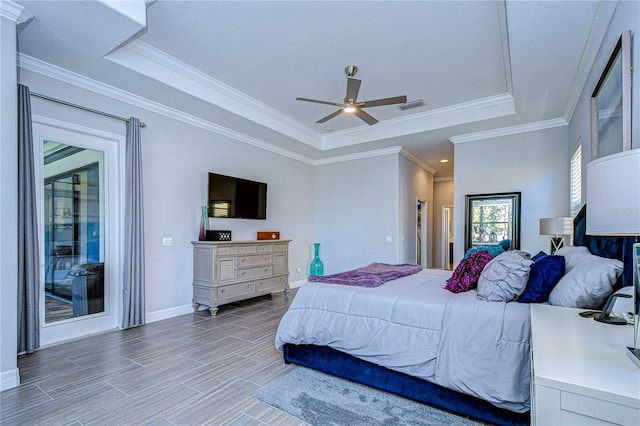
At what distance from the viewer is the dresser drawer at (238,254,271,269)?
4.87 meters

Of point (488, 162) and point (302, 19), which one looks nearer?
point (302, 19)

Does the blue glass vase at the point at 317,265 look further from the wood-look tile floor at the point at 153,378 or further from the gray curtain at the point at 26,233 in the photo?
the gray curtain at the point at 26,233

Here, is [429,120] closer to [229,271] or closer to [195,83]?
[195,83]

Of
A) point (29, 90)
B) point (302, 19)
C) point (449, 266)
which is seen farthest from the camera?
point (449, 266)

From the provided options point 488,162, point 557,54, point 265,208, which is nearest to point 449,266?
point 488,162

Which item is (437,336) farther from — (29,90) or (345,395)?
(29,90)

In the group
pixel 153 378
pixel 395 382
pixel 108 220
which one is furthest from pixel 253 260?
pixel 395 382

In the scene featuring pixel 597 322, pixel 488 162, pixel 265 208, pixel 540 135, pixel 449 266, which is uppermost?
pixel 540 135

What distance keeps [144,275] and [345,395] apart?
2.97 metres

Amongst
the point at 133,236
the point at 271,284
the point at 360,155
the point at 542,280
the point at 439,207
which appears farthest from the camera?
the point at 439,207

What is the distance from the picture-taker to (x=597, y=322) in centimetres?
154

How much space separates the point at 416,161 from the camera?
7.32 meters

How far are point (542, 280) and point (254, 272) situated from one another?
3.92m

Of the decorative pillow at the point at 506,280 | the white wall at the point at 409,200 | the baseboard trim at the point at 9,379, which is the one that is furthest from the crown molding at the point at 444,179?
the baseboard trim at the point at 9,379
